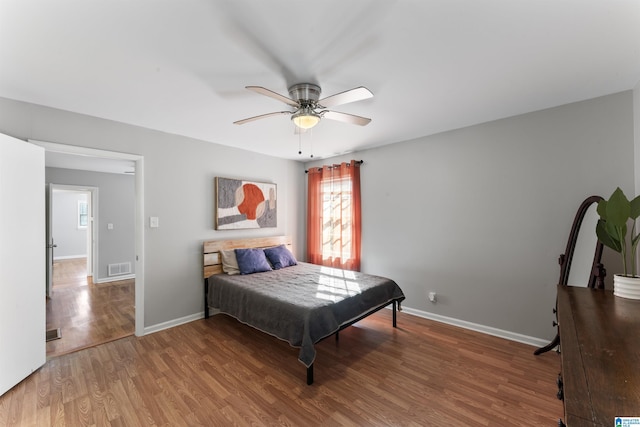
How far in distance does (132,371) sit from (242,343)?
984 millimetres

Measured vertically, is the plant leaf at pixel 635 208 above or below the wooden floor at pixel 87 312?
above

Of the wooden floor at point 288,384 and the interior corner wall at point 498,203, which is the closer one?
the wooden floor at point 288,384

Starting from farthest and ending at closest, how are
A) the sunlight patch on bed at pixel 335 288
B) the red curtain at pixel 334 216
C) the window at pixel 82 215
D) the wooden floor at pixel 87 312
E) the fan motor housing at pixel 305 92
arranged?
the window at pixel 82 215
the red curtain at pixel 334 216
the wooden floor at pixel 87 312
the sunlight patch on bed at pixel 335 288
the fan motor housing at pixel 305 92

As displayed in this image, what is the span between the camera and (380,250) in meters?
3.99

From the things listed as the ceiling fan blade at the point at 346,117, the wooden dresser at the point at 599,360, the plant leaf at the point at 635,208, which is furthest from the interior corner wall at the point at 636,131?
the ceiling fan blade at the point at 346,117

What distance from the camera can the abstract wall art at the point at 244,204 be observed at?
380 cm

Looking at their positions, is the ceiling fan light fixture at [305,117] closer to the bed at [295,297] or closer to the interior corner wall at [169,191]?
the bed at [295,297]

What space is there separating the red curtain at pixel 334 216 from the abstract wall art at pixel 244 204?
2.45ft

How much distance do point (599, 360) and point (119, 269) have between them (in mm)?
7042

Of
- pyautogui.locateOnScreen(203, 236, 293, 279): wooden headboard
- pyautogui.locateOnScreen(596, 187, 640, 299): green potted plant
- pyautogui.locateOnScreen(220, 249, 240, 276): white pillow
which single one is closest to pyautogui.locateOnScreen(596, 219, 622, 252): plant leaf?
pyautogui.locateOnScreen(596, 187, 640, 299): green potted plant

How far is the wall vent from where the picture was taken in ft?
17.8

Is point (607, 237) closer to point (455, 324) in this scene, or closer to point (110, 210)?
point (455, 324)

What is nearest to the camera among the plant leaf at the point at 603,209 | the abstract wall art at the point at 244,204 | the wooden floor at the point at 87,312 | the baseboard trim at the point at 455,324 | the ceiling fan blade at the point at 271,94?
the ceiling fan blade at the point at 271,94

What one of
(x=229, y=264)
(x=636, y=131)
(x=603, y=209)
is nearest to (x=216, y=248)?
(x=229, y=264)
